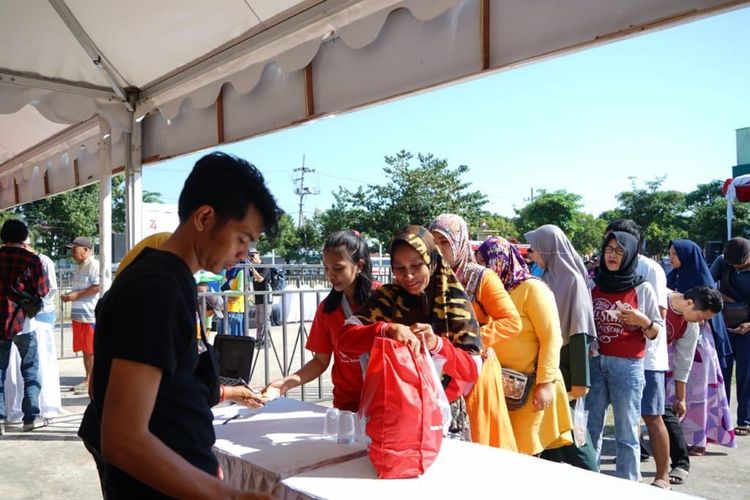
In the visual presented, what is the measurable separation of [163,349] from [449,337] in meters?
1.31

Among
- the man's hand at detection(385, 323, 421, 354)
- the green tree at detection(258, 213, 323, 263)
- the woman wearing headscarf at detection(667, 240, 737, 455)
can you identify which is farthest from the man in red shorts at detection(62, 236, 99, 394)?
the green tree at detection(258, 213, 323, 263)

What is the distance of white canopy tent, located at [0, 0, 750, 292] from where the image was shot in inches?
91.0

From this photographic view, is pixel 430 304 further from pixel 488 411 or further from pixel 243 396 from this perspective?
pixel 243 396

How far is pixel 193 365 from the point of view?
1226mm

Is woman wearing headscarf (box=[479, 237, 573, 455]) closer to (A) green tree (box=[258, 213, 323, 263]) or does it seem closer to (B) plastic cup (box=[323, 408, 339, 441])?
(B) plastic cup (box=[323, 408, 339, 441])

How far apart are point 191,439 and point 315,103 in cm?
249

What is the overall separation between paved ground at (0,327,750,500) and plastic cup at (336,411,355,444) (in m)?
2.42

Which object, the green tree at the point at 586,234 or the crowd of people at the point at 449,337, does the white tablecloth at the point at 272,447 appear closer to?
the crowd of people at the point at 449,337

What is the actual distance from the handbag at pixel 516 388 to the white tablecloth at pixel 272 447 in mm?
920

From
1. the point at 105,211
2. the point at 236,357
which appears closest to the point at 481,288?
the point at 236,357

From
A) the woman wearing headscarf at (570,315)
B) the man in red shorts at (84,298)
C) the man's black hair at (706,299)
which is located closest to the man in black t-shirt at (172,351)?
the woman wearing headscarf at (570,315)

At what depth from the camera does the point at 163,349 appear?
1052 mm

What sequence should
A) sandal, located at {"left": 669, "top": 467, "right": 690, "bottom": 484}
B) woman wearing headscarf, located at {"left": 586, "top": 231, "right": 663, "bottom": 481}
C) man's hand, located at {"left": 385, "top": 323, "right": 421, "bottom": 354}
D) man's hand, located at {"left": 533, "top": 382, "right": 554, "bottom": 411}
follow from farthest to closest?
sandal, located at {"left": 669, "top": 467, "right": 690, "bottom": 484} < woman wearing headscarf, located at {"left": 586, "top": 231, "right": 663, "bottom": 481} < man's hand, located at {"left": 533, "top": 382, "right": 554, "bottom": 411} < man's hand, located at {"left": 385, "top": 323, "right": 421, "bottom": 354}

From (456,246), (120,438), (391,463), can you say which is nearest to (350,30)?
(456,246)
